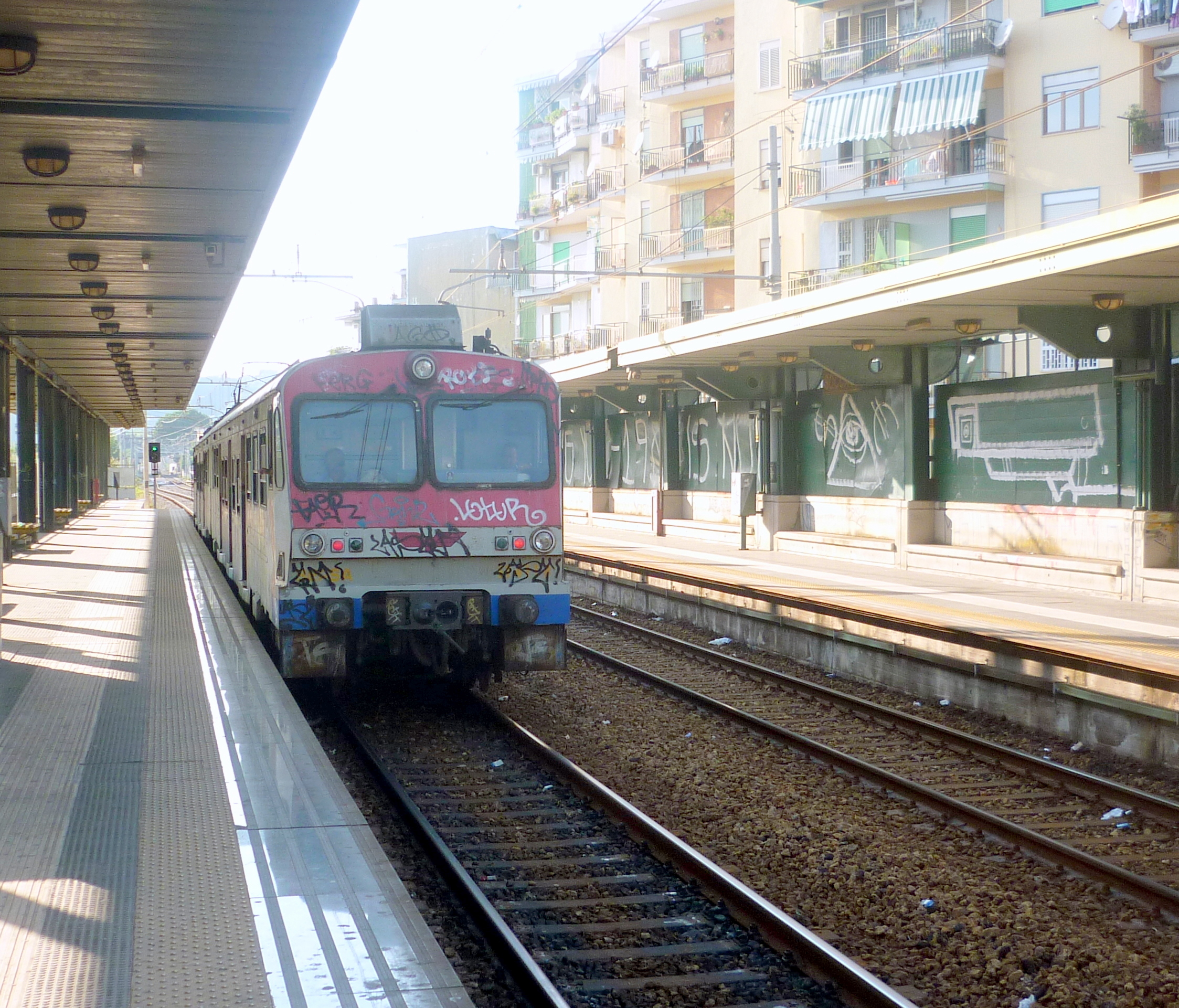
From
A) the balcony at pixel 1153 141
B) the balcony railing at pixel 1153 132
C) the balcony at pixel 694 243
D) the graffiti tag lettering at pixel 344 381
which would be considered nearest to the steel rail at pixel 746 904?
the graffiti tag lettering at pixel 344 381

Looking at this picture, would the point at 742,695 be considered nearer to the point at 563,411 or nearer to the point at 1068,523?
the point at 1068,523

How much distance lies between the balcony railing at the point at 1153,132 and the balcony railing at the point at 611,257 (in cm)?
2122

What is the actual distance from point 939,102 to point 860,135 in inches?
80.6

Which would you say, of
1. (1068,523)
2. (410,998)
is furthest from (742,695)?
(410,998)

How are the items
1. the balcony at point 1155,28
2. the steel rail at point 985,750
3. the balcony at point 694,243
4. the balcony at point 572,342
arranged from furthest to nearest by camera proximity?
the balcony at point 572,342 < the balcony at point 694,243 < the balcony at point 1155,28 < the steel rail at point 985,750

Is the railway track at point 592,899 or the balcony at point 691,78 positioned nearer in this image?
the railway track at point 592,899

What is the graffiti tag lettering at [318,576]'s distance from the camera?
30.0 feet

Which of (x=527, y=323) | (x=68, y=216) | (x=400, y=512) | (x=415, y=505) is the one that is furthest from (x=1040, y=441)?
(x=527, y=323)

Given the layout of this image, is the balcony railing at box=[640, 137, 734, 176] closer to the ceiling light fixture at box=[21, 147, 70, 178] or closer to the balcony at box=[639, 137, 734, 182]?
the balcony at box=[639, 137, 734, 182]

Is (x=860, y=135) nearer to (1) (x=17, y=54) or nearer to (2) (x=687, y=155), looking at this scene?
(2) (x=687, y=155)

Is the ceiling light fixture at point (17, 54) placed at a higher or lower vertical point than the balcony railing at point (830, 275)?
lower

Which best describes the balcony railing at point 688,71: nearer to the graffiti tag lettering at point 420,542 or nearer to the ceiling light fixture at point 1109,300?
the ceiling light fixture at point 1109,300

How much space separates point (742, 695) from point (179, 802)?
641 centimetres

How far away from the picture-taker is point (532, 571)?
379 inches
